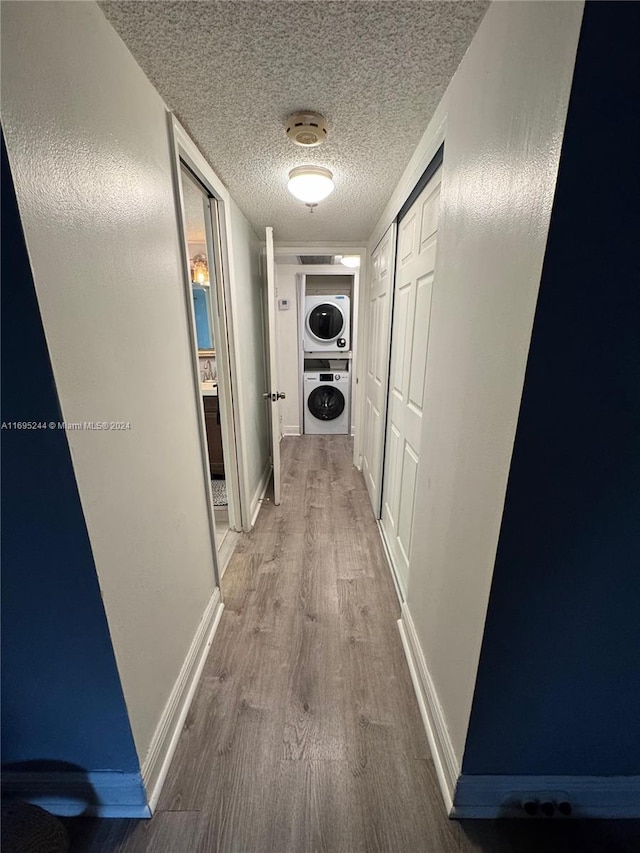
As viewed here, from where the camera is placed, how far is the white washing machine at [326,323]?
4.36m

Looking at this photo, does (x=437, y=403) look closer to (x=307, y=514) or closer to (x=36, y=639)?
(x=36, y=639)

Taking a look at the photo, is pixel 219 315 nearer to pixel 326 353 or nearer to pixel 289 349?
pixel 289 349

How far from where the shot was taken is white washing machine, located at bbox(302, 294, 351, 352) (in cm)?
436

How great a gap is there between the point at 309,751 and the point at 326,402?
3.85 metres

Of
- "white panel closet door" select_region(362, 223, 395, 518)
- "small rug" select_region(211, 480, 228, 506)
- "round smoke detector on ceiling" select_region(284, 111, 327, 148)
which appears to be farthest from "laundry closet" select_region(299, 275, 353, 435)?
"round smoke detector on ceiling" select_region(284, 111, 327, 148)

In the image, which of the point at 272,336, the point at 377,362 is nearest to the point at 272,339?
the point at 272,336

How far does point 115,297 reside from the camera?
2.91 ft

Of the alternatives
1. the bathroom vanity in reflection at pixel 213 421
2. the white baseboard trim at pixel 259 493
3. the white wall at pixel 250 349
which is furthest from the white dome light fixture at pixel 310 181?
the white baseboard trim at pixel 259 493

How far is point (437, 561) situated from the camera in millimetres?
1184

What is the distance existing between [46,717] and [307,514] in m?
1.89

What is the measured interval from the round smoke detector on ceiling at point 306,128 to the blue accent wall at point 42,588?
1.03m

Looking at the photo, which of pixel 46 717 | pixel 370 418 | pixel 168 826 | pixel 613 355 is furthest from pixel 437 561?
pixel 370 418

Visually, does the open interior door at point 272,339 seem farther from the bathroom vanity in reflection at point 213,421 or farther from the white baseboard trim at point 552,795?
the white baseboard trim at point 552,795

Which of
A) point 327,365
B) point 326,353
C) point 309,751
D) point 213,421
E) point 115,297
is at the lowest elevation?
point 309,751
